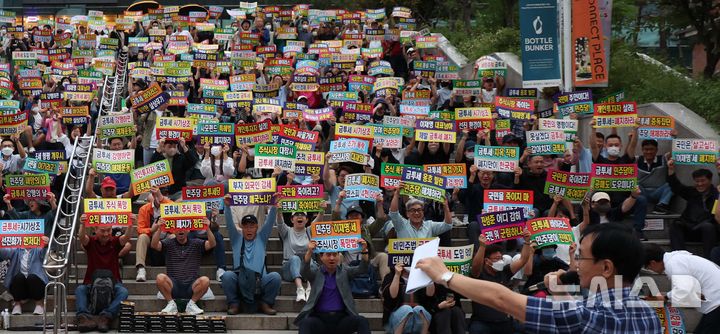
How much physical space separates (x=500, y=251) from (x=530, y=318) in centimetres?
776

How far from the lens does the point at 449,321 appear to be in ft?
38.4

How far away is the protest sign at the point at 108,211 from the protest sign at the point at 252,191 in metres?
1.28

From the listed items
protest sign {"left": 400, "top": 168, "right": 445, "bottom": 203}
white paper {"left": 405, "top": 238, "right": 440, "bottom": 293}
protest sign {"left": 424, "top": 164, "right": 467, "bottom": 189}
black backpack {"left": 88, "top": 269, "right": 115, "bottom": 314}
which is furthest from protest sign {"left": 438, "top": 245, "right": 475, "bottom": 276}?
white paper {"left": 405, "top": 238, "right": 440, "bottom": 293}

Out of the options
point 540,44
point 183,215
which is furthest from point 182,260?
point 540,44

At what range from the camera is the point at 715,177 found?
1502cm

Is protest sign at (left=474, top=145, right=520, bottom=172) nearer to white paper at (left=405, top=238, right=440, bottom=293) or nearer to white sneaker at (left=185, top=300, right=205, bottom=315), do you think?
white sneaker at (left=185, top=300, right=205, bottom=315)

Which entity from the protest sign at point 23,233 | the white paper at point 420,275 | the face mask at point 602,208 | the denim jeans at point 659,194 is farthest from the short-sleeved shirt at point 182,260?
the white paper at point 420,275

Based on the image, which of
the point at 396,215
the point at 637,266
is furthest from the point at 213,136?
the point at 637,266

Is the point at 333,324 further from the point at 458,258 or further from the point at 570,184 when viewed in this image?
the point at 570,184

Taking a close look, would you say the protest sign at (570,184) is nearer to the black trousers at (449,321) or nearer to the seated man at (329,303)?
the black trousers at (449,321)

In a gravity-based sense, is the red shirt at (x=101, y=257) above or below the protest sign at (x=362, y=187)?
below

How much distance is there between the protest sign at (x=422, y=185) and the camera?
13.2 meters

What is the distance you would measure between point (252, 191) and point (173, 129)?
10.4ft

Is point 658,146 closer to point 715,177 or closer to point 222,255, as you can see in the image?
point 715,177
